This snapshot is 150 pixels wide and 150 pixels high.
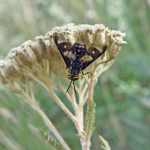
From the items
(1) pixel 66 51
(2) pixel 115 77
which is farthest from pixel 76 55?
(2) pixel 115 77

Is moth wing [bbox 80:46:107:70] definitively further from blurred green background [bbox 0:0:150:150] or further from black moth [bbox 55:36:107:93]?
blurred green background [bbox 0:0:150:150]

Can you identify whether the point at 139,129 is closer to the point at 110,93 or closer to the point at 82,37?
the point at 110,93

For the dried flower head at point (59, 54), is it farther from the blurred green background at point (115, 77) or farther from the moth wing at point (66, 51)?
the blurred green background at point (115, 77)

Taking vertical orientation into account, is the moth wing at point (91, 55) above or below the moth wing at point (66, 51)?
below

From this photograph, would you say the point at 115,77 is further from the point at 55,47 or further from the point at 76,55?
the point at 55,47

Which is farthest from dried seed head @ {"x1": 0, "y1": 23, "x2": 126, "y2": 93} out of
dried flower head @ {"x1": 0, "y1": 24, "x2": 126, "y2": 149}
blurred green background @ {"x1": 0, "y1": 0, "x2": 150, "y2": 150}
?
blurred green background @ {"x1": 0, "y1": 0, "x2": 150, "y2": 150}

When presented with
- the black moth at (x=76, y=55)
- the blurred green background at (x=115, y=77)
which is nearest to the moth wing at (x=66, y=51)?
the black moth at (x=76, y=55)

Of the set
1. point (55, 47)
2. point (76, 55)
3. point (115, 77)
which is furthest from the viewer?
point (115, 77)
